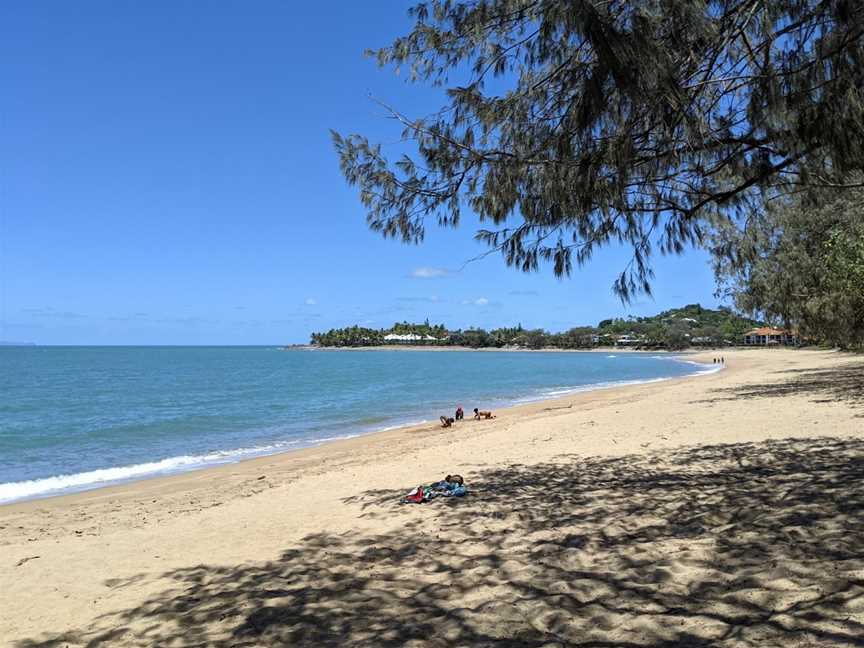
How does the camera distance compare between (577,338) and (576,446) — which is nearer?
(576,446)

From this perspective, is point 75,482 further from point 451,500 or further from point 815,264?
point 815,264

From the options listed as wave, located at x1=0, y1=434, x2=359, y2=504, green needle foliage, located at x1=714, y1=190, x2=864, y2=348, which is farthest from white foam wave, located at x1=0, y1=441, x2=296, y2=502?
green needle foliage, located at x1=714, y1=190, x2=864, y2=348

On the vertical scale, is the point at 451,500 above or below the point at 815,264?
below

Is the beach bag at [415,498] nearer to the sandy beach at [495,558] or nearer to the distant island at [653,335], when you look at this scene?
the sandy beach at [495,558]

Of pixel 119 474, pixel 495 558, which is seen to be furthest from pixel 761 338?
pixel 495 558

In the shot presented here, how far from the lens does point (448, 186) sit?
558 cm

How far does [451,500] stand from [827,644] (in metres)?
4.28

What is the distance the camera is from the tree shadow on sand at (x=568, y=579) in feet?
10.8

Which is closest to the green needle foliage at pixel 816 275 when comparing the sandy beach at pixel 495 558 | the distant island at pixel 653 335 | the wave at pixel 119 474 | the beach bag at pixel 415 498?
the sandy beach at pixel 495 558

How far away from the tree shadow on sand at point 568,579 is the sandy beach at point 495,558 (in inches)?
0.7

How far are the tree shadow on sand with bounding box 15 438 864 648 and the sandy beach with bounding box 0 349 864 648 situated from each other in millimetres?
17

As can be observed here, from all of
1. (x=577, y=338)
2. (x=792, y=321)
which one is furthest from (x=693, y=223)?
(x=577, y=338)

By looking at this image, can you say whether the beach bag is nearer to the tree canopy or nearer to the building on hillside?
the tree canopy

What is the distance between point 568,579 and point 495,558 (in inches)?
28.6
